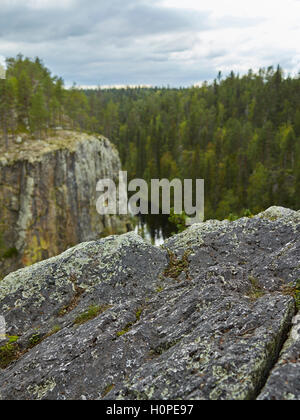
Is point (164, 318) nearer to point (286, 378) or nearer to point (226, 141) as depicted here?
point (286, 378)

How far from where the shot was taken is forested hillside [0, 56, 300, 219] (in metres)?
74.2

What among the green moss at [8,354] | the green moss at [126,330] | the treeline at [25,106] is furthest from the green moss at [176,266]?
the treeline at [25,106]

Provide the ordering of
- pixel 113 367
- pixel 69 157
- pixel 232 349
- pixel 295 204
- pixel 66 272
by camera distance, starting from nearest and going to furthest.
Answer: pixel 232 349, pixel 113 367, pixel 66 272, pixel 69 157, pixel 295 204

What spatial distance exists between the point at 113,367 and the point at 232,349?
10.6ft

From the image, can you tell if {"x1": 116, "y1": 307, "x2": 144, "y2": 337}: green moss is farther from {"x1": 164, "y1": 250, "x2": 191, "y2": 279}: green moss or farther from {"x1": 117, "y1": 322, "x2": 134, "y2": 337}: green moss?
{"x1": 164, "y1": 250, "x2": 191, "y2": 279}: green moss

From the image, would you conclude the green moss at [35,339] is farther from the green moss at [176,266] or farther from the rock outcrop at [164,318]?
the green moss at [176,266]

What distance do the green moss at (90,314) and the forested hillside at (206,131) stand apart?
2291 inches

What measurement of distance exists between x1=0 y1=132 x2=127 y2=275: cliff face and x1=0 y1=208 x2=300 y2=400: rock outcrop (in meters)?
43.8

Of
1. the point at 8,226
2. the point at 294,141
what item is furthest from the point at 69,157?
the point at 294,141

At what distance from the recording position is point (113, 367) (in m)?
8.73

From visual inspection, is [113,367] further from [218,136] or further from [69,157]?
[218,136]

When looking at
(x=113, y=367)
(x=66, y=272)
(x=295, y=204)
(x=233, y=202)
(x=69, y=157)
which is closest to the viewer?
(x=113, y=367)

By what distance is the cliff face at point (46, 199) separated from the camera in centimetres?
5450

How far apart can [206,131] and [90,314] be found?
132719mm
